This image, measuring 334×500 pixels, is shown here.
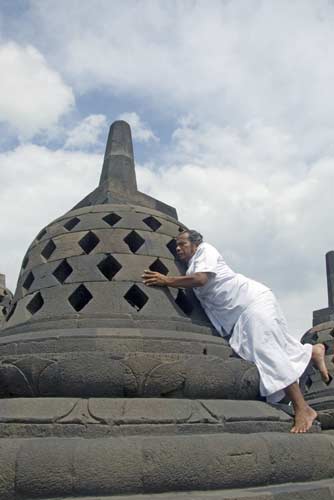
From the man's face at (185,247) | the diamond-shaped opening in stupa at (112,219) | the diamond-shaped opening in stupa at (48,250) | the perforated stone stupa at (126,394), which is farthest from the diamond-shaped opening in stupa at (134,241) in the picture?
the diamond-shaped opening in stupa at (48,250)

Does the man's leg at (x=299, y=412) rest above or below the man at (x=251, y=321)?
below

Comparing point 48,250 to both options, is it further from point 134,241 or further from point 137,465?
point 137,465

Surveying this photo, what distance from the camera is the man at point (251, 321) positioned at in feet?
12.6

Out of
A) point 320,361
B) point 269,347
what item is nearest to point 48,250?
point 269,347

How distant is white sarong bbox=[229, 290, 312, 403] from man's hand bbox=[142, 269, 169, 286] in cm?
73

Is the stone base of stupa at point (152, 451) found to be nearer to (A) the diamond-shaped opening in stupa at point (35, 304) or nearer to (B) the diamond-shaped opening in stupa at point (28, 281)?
(A) the diamond-shaped opening in stupa at point (35, 304)

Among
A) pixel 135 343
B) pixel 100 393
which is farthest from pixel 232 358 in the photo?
pixel 100 393

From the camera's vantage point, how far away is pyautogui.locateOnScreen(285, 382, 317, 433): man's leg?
3.61m

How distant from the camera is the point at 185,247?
476 centimetres

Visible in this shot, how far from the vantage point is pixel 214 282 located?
4410 mm

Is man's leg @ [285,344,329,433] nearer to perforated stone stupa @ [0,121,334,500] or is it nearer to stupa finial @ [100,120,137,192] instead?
perforated stone stupa @ [0,121,334,500]

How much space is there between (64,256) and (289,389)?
235cm

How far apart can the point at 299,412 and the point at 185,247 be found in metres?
1.77

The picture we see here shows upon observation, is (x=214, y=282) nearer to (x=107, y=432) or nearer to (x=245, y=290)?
(x=245, y=290)
